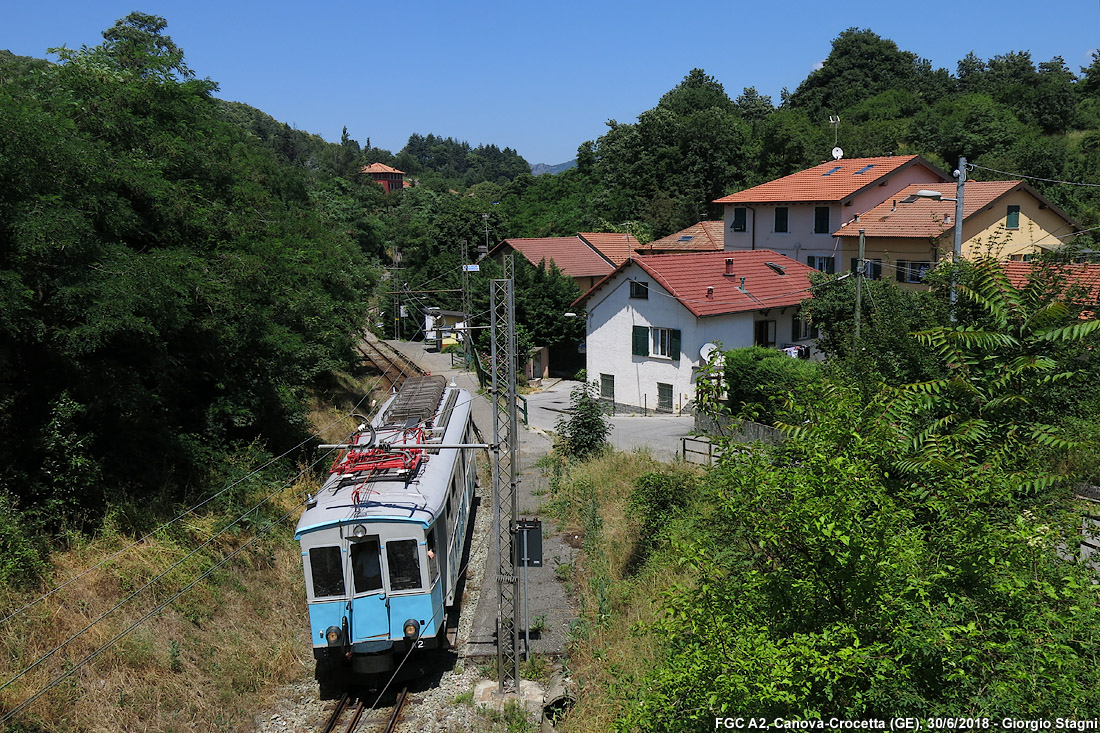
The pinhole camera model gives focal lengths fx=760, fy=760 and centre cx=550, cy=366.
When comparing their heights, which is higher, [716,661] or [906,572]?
[906,572]

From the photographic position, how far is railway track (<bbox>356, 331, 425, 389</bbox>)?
35.4 metres

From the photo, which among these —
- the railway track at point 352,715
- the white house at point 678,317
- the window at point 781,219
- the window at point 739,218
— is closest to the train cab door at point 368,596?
the railway track at point 352,715

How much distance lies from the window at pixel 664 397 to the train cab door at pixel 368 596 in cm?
1928

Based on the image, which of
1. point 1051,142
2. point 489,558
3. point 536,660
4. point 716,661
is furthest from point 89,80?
point 1051,142

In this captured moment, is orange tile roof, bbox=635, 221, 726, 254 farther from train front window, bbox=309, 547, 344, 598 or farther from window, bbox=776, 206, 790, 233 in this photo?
train front window, bbox=309, 547, 344, 598

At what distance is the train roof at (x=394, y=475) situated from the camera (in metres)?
10.7

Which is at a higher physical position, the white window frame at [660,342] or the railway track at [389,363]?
the white window frame at [660,342]

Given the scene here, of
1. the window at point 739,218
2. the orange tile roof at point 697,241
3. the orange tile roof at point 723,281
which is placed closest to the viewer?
the orange tile roof at point 723,281

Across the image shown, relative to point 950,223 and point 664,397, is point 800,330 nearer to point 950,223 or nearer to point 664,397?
point 664,397

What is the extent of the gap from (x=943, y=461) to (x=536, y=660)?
8.56 metres

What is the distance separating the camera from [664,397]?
28891 millimetres

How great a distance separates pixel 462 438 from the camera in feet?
55.1

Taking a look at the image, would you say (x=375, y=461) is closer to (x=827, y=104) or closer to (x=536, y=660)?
(x=536, y=660)

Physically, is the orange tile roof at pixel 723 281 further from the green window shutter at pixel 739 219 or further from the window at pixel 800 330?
the green window shutter at pixel 739 219
